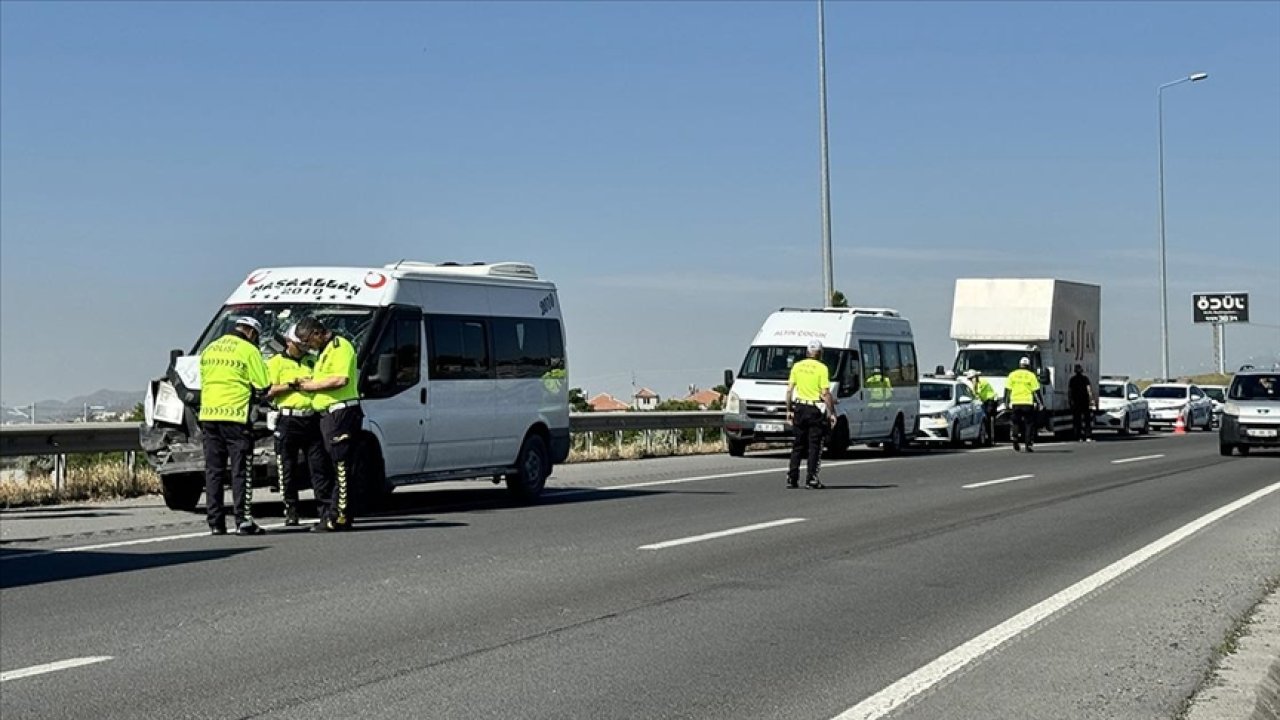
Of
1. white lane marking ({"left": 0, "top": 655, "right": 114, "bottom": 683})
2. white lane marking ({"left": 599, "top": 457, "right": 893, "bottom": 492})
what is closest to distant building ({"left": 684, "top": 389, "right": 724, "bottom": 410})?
white lane marking ({"left": 599, "top": 457, "right": 893, "bottom": 492})

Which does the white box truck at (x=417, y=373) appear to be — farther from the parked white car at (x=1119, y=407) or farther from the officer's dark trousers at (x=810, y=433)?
the parked white car at (x=1119, y=407)

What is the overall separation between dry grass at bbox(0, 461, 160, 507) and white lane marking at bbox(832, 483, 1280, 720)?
11.4 metres

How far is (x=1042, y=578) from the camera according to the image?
12.6 meters

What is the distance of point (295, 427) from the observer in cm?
1559

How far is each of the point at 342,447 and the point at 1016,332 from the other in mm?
31301

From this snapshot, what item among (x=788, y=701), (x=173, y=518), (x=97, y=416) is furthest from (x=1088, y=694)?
(x=97, y=416)

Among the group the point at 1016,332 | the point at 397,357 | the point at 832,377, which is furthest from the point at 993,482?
the point at 1016,332

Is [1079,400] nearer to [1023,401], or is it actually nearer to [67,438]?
[1023,401]

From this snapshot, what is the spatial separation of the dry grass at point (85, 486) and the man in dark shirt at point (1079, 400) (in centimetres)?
2944

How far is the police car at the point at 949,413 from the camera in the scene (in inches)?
1543

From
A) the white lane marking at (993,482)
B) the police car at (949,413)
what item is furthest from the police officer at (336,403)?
the police car at (949,413)

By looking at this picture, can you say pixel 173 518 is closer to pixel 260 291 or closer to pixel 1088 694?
pixel 260 291

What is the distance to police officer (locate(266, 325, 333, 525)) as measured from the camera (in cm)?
1554

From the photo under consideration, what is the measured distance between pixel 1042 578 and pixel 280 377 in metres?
6.84
